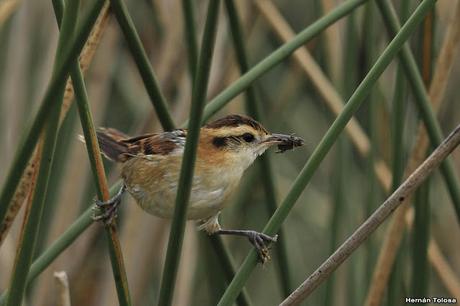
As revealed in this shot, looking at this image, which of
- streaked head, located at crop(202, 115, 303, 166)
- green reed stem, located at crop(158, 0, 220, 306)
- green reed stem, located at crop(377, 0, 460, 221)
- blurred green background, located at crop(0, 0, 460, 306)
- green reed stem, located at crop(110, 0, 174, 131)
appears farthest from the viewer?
blurred green background, located at crop(0, 0, 460, 306)

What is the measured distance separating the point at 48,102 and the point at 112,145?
3.83ft

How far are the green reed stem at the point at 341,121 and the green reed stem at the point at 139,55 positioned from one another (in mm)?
460

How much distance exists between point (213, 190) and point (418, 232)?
63cm

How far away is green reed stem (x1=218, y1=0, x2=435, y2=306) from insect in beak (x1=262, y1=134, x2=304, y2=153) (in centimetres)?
69

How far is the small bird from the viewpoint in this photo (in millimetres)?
2418

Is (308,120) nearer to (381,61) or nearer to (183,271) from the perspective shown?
(183,271)

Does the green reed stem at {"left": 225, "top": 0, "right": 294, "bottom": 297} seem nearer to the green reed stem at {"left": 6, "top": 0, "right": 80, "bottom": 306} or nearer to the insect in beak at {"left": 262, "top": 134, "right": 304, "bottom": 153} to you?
the insect in beak at {"left": 262, "top": 134, "right": 304, "bottom": 153}

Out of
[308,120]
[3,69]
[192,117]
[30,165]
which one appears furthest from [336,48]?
[192,117]

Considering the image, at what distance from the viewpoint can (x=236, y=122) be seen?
2584 mm

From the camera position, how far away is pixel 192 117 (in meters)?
1.56

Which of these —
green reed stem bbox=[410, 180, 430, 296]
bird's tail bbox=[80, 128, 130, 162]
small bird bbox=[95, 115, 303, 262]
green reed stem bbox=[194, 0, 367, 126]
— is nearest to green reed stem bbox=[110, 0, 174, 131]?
green reed stem bbox=[194, 0, 367, 126]

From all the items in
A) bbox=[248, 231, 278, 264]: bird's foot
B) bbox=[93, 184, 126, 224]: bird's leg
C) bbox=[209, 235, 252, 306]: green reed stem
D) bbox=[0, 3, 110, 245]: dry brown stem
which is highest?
bbox=[0, 3, 110, 245]: dry brown stem

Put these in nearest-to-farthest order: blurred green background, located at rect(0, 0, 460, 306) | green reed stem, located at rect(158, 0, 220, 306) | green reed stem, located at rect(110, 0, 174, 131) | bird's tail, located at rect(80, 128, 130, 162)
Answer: green reed stem, located at rect(158, 0, 220, 306) < green reed stem, located at rect(110, 0, 174, 131) < bird's tail, located at rect(80, 128, 130, 162) < blurred green background, located at rect(0, 0, 460, 306)

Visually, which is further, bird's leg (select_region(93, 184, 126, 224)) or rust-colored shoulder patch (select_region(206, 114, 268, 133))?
rust-colored shoulder patch (select_region(206, 114, 268, 133))
